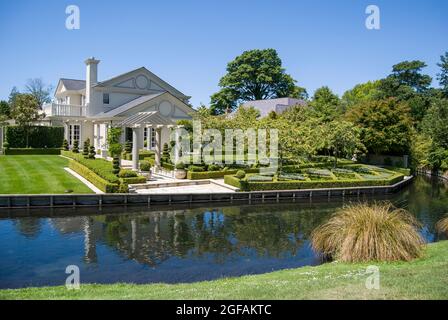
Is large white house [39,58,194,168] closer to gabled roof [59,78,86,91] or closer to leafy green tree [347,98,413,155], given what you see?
gabled roof [59,78,86,91]

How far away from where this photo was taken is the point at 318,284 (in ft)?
25.2

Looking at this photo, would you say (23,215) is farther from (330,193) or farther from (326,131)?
(326,131)

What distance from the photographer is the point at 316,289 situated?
23.8 feet

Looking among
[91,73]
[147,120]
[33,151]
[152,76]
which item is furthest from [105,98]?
[147,120]

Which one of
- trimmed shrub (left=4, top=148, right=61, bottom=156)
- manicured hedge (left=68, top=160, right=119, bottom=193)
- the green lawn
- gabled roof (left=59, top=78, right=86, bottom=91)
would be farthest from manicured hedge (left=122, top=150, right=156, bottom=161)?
gabled roof (left=59, top=78, right=86, bottom=91)

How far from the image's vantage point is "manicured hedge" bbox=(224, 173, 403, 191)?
2469 cm

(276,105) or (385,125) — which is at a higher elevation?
(276,105)

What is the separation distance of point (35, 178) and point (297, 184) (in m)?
15.8

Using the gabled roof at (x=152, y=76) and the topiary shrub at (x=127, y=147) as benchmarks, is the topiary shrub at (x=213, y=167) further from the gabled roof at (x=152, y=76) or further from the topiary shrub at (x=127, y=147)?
the gabled roof at (x=152, y=76)

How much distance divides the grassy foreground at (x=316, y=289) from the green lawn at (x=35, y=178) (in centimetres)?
1318

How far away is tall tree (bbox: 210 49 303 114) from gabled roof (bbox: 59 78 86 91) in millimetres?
28063

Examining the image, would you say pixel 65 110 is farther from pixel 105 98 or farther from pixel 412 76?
pixel 412 76
